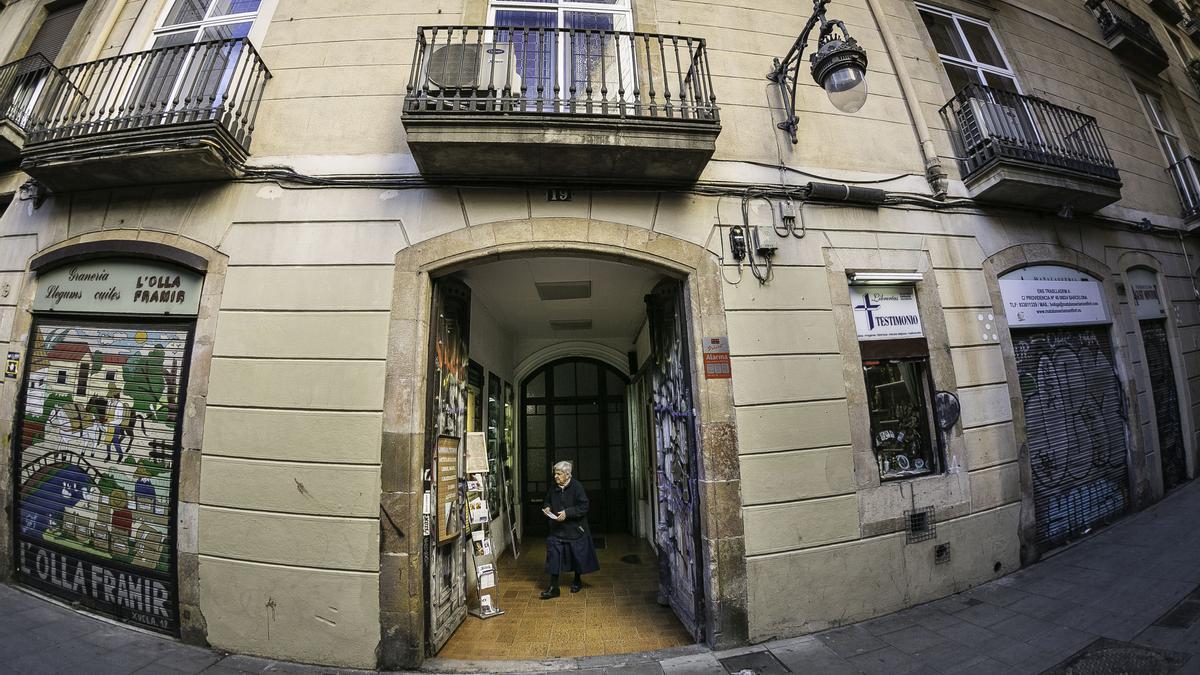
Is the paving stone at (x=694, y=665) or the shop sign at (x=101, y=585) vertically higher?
the shop sign at (x=101, y=585)

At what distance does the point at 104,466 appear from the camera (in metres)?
3.81

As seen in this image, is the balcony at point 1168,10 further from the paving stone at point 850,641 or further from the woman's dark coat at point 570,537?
the woman's dark coat at point 570,537

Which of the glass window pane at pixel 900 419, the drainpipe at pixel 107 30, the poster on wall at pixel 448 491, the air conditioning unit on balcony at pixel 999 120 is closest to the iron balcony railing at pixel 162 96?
the drainpipe at pixel 107 30

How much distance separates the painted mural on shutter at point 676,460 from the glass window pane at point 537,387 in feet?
12.5

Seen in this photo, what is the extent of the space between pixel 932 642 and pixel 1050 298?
4.52m

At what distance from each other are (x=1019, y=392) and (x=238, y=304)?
8.01m

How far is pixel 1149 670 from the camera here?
2672 mm

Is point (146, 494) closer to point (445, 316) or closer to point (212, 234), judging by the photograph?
point (212, 234)

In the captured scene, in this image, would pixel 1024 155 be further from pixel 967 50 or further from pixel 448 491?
pixel 448 491

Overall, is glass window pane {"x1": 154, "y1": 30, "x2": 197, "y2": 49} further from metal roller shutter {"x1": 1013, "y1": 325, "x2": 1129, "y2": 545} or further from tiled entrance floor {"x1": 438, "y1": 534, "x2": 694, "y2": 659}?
metal roller shutter {"x1": 1013, "y1": 325, "x2": 1129, "y2": 545}

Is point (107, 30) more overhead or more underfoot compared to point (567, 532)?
more overhead

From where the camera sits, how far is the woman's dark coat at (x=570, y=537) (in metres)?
4.87

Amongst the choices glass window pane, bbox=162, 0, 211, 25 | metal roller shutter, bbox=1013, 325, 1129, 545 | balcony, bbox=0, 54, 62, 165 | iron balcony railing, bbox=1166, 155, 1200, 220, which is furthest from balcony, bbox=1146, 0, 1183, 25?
balcony, bbox=0, 54, 62, 165

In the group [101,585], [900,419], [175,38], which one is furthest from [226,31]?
[900,419]
